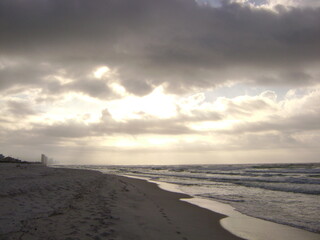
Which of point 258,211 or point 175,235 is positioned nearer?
point 175,235

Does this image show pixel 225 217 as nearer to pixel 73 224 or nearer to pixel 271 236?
pixel 271 236

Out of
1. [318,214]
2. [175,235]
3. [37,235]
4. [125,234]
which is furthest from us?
[318,214]

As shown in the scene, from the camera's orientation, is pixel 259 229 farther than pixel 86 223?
Yes

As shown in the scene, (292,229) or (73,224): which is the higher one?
(73,224)

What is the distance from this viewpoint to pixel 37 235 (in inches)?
242

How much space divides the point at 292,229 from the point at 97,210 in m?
7.09

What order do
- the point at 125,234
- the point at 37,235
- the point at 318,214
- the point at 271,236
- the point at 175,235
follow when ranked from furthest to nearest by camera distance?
1. the point at 318,214
2. the point at 271,236
3. the point at 175,235
4. the point at 125,234
5. the point at 37,235

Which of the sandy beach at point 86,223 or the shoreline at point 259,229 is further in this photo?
the shoreline at point 259,229

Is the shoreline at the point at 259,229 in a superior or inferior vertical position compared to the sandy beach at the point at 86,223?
inferior

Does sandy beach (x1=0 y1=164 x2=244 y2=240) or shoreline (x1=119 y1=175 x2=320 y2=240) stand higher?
sandy beach (x1=0 y1=164 x2=244 y2=240)

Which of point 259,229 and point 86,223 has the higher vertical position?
point 86,223

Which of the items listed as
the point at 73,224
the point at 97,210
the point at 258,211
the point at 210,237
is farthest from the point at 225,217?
the point at 73,224

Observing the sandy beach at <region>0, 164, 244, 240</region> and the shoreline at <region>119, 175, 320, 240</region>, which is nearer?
the sandy beach at <region>0, 164, 244, 240</region>

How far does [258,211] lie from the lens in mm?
12469
